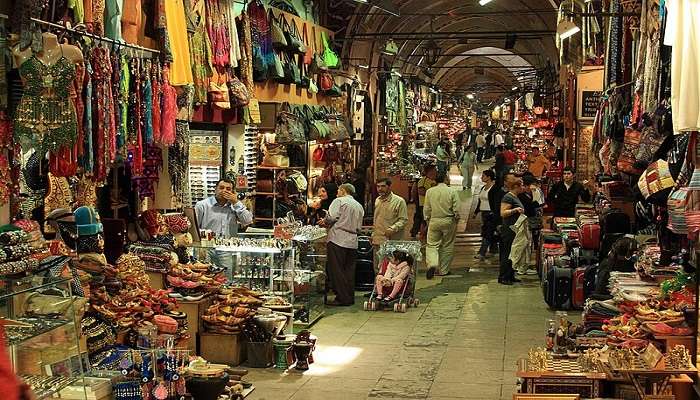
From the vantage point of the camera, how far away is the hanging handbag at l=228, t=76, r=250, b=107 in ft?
34.2

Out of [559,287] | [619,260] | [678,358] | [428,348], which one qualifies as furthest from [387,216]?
[678,358]

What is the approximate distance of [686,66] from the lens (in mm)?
5328

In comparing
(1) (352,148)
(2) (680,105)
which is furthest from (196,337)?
(1) (352,148)

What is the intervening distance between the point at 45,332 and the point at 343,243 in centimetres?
655

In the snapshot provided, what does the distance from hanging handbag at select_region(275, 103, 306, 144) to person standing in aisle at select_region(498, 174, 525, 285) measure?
9.39 feet

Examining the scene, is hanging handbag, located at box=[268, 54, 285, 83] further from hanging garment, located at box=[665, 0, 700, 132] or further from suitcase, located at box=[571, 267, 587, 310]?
hanging garment, located at box=[665, 0, 700, 132]

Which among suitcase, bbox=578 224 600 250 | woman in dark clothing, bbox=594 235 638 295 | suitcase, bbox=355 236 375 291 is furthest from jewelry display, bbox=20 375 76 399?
suitcase, bbox=355 236 375 291

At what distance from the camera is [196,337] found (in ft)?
26.3

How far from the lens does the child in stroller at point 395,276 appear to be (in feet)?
36.0

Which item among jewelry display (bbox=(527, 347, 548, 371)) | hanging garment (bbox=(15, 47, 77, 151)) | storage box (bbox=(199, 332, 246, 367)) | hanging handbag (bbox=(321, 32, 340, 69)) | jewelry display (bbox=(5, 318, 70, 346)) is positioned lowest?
storage box (bbox=(199, 332, 246, 367))

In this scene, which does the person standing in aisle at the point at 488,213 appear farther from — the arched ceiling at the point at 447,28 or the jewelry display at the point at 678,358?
the jewelry display at the point at 678,358

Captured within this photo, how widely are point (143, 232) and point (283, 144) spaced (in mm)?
4770

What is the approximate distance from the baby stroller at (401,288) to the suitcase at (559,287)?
1.53 meters

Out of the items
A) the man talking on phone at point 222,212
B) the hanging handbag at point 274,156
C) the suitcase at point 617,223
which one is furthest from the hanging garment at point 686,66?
the hanging handbag at point 274,156
